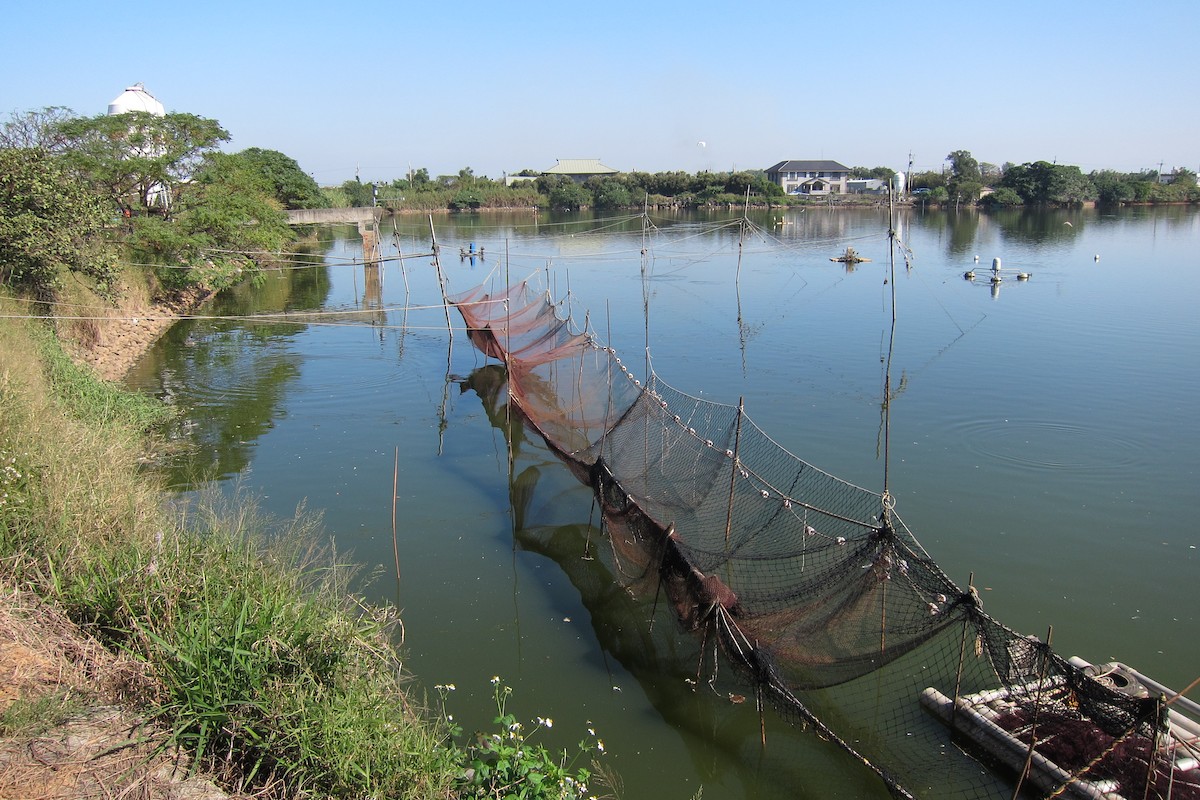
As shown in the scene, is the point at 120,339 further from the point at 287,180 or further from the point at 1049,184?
the point at 1049,184

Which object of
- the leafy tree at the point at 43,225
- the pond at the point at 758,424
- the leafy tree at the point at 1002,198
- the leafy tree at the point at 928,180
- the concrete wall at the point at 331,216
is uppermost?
the leafy tree at the point at 928,180

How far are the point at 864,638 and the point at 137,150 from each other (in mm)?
20180

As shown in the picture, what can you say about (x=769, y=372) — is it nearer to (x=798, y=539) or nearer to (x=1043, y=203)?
(x=798, y=539)

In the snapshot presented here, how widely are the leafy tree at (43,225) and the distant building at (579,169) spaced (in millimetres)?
70383

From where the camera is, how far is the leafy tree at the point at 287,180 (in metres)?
42.9

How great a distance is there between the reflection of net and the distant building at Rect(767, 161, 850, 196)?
7491cm

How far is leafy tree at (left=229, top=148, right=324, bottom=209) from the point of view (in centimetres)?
4294

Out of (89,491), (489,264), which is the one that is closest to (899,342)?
(89,491)

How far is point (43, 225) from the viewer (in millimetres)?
11945

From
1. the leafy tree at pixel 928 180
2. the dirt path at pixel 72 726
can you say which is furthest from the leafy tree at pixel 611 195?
the dirt path at pixel 72 726

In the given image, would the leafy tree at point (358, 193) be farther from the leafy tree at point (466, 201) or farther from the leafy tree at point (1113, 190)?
the leafy tree at point (1113, 190)

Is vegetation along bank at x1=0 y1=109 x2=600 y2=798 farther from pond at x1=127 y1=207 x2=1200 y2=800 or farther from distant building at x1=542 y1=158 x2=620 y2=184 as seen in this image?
distant building at x1=542 y1=158 x2=620 y2=184

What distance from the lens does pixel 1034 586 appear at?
7.33 m

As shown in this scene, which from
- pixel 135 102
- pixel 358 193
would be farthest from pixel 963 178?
pixel 135 102
